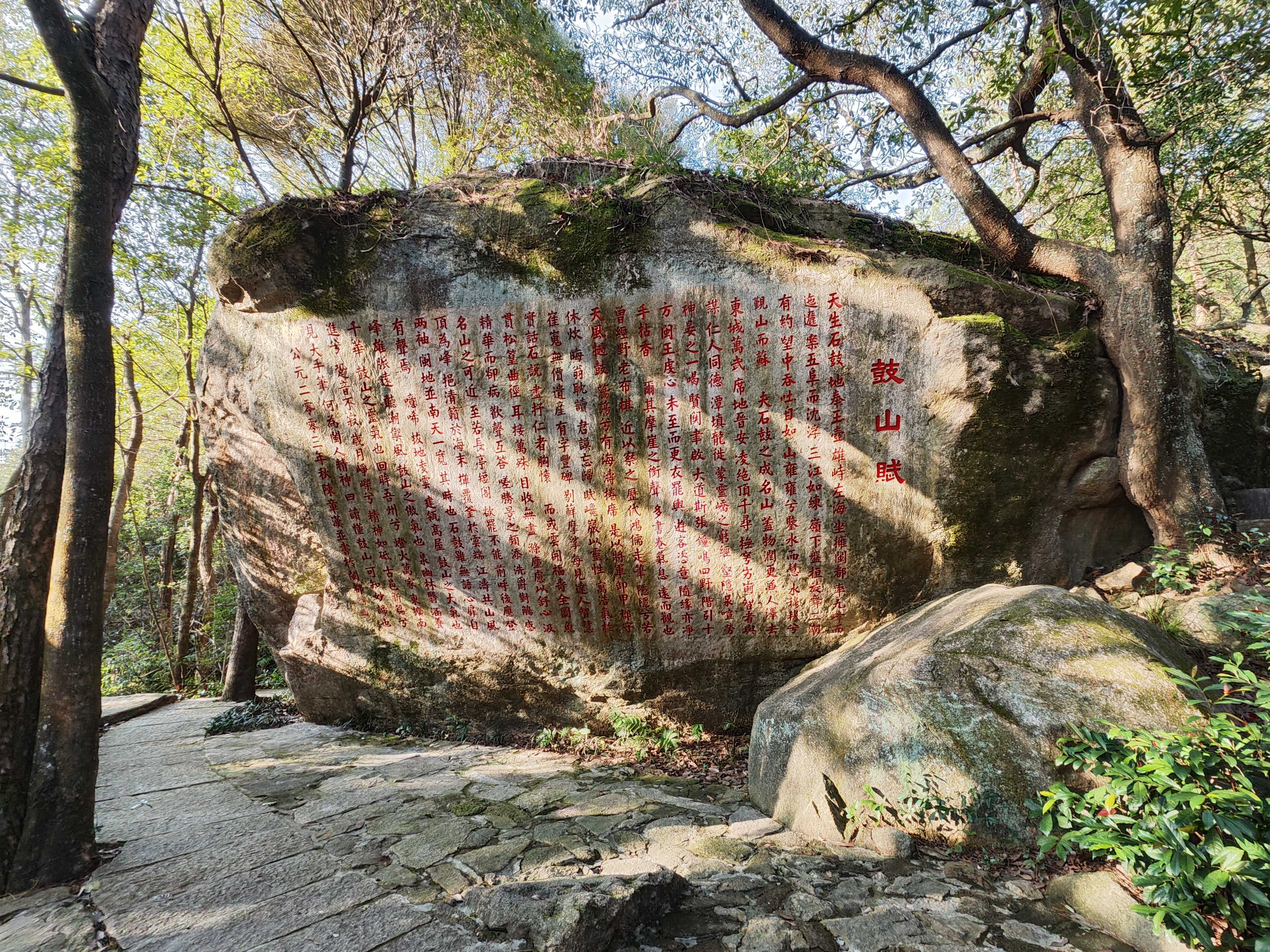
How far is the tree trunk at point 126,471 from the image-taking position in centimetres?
939

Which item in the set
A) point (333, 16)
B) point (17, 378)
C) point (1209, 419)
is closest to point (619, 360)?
point (1209, 419)

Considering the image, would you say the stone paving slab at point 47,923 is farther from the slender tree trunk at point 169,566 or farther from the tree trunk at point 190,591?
the slender tree trunk at point 169,566

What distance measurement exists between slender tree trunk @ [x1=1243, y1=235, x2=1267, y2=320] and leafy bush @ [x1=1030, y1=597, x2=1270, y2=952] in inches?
476

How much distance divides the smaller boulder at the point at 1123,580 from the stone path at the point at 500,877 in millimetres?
2718

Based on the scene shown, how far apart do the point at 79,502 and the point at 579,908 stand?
3.46m

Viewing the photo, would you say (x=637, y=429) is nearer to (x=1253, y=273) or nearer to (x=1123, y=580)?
(x=1123, y=580)

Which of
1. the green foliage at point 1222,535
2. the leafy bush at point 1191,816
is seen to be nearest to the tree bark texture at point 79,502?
the leafy bush at point 1191,816

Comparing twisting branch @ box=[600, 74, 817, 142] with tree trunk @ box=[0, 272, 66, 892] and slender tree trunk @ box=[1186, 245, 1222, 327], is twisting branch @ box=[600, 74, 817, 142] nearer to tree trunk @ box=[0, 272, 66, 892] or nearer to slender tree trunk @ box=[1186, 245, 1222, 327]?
tree trunk @ box=[0, 272, 66, 892]

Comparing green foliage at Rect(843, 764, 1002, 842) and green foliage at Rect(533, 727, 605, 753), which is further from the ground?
green foliage at Rect(843, 764, 1002, 842)

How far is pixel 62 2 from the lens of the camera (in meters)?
3.44

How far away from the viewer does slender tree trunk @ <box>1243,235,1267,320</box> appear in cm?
1055

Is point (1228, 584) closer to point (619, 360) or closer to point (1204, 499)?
point (1204, 499)

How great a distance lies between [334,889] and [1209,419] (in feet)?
24.4

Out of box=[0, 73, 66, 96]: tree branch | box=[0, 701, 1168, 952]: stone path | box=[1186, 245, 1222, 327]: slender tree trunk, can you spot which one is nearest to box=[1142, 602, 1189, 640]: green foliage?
box=[0, 701, 1168, 952]: stone path
